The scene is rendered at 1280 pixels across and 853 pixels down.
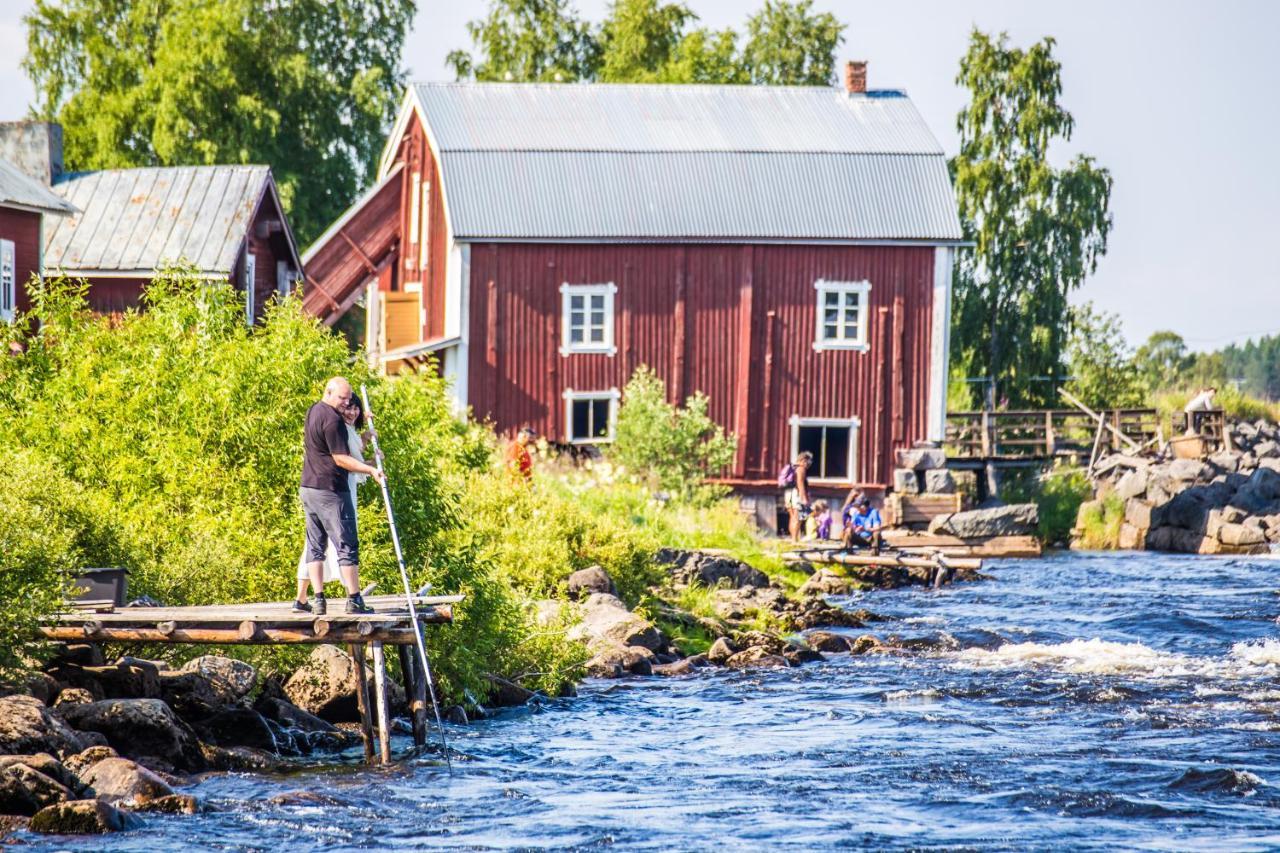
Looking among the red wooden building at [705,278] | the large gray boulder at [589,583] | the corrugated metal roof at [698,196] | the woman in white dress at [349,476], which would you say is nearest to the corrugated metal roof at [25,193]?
the red wooden building at [705,278]

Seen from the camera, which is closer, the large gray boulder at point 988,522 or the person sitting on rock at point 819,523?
the person sitting on rock at point 819,523

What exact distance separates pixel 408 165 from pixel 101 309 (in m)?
8.27

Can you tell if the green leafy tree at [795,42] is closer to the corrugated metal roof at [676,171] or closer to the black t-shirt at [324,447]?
the corrugated metal roof at [676,171]

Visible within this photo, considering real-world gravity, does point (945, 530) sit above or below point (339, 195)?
below

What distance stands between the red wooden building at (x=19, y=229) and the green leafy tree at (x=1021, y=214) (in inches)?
922

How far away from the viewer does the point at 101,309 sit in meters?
35.6

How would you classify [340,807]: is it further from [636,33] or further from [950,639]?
[636,33]

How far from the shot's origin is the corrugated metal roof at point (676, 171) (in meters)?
37.2

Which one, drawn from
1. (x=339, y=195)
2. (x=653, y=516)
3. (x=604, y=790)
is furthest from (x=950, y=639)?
(x=339, y=195)

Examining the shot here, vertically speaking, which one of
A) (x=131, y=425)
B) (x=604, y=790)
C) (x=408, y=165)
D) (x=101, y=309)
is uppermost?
(x=408, y=165)

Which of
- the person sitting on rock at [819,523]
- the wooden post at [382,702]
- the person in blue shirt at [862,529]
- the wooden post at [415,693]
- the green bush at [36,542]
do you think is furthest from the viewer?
the person sitting on rock at [819,523]

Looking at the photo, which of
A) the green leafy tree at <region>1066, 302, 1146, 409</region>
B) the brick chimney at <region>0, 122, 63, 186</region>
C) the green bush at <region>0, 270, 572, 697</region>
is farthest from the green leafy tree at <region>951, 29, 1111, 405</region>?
the green bush at <region>0, 270, 572, 697</region>

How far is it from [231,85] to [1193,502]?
85.1 feet

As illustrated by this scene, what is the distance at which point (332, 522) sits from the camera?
1436 cm
